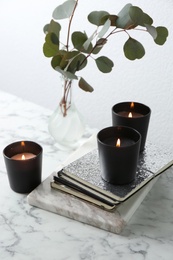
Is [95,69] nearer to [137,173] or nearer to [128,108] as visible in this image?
[128,108]

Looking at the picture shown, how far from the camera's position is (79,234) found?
951mm

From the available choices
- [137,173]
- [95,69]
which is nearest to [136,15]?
[137,173]

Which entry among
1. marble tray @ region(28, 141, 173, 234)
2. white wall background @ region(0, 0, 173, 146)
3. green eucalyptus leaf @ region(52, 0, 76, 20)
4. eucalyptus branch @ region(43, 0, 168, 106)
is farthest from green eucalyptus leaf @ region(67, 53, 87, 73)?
white wall background @ region(0, 0, 173, 146)

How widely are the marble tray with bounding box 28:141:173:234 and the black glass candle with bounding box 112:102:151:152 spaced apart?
0.27ft

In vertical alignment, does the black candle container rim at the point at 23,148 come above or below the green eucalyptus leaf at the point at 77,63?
below

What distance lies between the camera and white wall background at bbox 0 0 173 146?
1.72m

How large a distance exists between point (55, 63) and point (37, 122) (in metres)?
0.31

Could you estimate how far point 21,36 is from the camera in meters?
2.12

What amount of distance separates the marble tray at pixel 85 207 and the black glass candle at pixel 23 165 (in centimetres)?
3

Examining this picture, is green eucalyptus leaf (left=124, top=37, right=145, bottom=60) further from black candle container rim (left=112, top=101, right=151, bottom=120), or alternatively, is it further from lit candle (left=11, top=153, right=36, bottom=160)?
lit candle (left=11, top=153, right=36, bottom=160)

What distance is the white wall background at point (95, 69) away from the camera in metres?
1.72

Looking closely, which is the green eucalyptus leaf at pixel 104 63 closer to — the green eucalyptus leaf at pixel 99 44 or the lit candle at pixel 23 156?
the green eucalyptus leaf at pixel 99 44

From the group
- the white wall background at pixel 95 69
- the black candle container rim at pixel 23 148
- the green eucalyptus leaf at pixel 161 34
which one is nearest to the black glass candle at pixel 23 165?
the black candle container rim at pixel 23 148

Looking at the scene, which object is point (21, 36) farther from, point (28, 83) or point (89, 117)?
point (89, 117)
